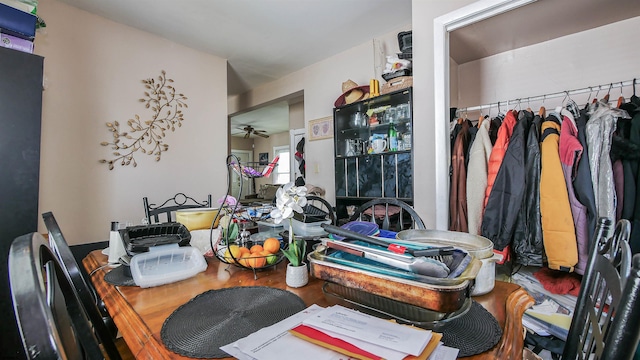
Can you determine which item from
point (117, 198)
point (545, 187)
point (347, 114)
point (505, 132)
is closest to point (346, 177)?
point (347, 114)

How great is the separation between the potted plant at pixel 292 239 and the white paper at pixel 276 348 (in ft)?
0.94

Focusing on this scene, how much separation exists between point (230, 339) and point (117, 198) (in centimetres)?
273

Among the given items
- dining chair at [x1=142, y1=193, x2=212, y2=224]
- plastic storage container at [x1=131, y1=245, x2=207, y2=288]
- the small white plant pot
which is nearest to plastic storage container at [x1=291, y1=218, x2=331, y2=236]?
the small white plant pot

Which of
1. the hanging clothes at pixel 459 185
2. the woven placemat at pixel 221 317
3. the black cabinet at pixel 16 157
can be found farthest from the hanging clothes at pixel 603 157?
the black cabinet at pixel 16 157

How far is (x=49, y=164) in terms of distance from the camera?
2.27 m

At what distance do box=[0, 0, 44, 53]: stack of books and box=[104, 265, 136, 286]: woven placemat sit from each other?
163 centimetres

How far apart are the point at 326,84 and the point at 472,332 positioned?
3330 millimetres

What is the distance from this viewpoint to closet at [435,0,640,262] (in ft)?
5.79

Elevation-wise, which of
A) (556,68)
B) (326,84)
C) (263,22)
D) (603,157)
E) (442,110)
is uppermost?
(263,22)

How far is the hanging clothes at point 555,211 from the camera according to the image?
1520 mm

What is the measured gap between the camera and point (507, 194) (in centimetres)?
169

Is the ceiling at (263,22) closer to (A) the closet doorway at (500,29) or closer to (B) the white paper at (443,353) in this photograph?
(A) the closet doorway at (500,29)

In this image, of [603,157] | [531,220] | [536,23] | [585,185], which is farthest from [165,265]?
[536,23]

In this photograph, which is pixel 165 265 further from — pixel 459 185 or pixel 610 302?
pixel 459 185
